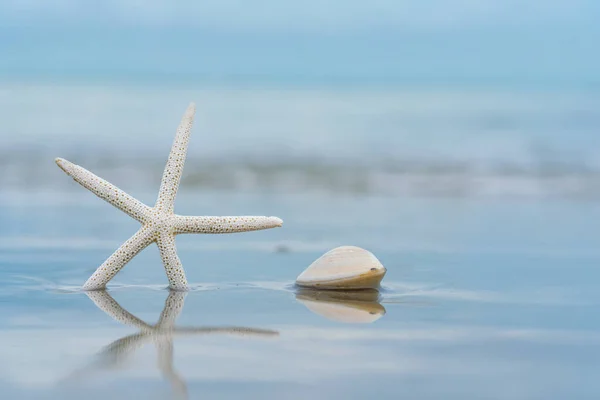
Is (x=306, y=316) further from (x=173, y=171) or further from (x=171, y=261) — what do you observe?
(x=173, y=171)

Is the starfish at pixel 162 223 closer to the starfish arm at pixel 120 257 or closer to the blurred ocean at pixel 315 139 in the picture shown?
the starfish arm at pixel 120 257

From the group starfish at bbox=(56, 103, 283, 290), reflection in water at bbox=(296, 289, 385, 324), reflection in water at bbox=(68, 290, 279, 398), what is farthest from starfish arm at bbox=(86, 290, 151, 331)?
reflection in water at bbox=(296, 289, 385, 324)

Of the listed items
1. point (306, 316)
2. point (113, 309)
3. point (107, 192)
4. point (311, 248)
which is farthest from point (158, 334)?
point (311, 248)

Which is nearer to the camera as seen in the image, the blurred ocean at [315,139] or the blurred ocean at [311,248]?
the blurred ocean at [311,248]

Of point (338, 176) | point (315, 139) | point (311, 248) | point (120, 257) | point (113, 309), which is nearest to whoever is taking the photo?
point (113, 309)

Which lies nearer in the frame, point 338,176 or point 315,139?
point 338,176

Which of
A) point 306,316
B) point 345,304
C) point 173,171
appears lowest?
point 306,316

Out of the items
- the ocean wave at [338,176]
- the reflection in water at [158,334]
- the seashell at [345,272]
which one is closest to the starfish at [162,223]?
the reflection in water at [158,334]

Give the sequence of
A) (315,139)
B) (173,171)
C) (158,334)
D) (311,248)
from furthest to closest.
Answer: (315,139), (311,248), (173,171), (158,334)
